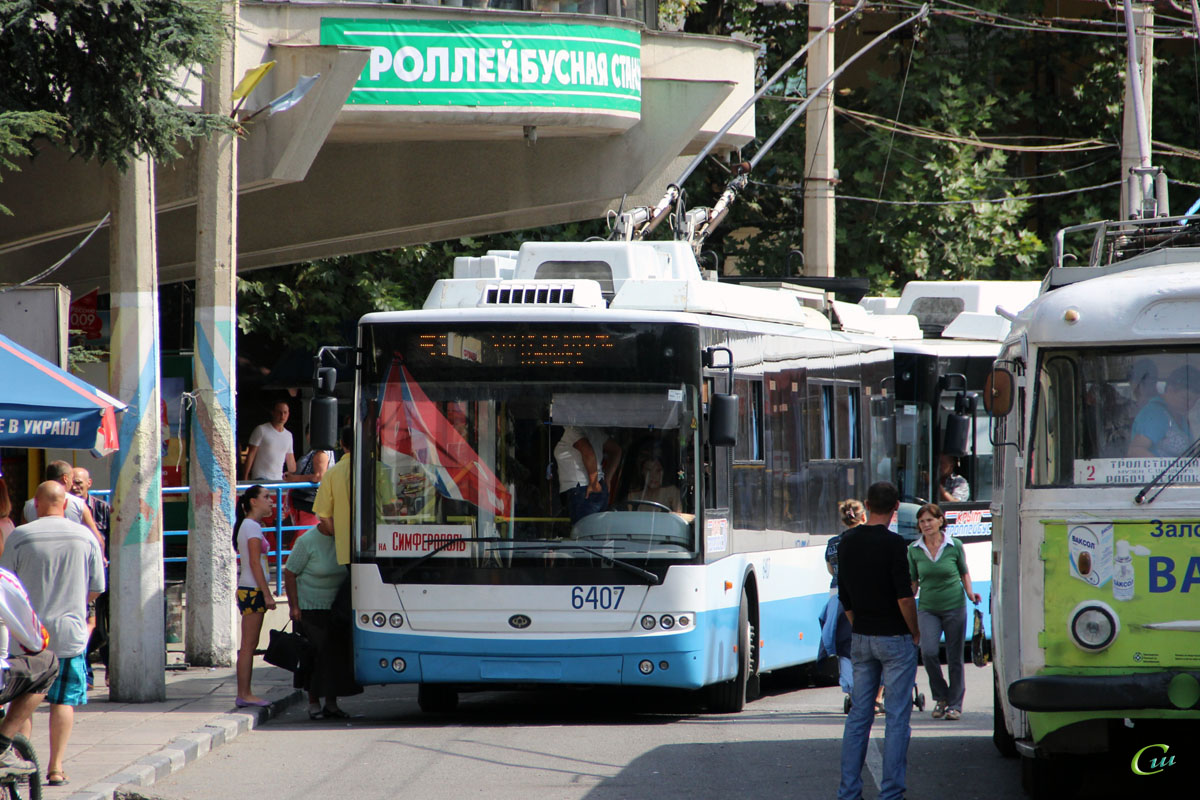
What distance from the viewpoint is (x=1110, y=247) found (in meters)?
11.0

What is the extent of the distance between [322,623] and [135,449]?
5.94 feet

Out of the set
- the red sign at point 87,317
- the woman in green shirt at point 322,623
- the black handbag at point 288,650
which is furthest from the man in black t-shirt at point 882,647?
the red sign at point 87,317

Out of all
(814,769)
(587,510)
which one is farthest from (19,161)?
(814,769)

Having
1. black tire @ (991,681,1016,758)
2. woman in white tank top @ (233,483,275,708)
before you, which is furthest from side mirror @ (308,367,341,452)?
black tire @ (991,681,1016,758)

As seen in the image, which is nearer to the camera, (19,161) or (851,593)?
(851,593)

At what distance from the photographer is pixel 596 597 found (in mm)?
11781

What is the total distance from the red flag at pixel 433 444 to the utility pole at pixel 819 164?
32.5 feet

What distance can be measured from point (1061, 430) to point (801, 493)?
6.19 metres

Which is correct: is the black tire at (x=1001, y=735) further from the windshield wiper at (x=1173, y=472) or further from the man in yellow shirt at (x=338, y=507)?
the man in yellow shirt at (x=338, y=507)

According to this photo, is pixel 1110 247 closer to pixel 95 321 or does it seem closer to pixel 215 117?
pixel 215 117

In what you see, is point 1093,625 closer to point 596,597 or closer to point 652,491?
point 652,491

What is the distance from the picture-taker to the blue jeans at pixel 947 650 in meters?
12.5

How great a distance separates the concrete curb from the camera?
365 inches

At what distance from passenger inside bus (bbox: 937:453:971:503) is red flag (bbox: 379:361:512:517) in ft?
20.8
